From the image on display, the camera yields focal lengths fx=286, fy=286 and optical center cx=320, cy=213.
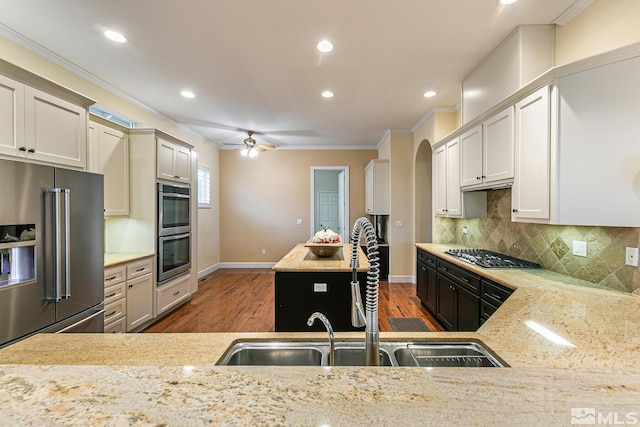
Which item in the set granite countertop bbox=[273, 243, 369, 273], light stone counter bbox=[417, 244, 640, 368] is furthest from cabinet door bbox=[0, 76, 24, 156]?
light stone counter bbox=[417, 244, 640, 368]

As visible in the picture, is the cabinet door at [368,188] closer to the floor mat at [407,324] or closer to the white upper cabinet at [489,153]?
the white upper cabinet at [489,153]

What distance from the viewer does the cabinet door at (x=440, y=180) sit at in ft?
12.3

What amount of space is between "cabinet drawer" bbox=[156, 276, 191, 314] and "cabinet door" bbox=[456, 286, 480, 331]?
3.36m

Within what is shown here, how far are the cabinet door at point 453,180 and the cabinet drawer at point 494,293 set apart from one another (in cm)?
124

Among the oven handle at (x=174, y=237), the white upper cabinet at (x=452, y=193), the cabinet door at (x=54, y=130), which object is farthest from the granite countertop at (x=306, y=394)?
the oven handle at (x=174, y=237)

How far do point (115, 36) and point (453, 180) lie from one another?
12.1 feet

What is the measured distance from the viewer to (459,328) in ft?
9.09

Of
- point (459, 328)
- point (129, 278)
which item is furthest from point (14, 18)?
point (459, 328)

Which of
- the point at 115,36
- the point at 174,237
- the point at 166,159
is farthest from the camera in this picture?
the point at 174,237

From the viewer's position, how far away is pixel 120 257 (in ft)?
10.0

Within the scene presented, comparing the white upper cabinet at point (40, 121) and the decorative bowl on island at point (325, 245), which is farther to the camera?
the decorative bowl on island at point (325, 245)

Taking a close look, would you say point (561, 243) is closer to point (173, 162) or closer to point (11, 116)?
point (11, 116)

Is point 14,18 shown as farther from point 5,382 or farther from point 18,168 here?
point 5,382

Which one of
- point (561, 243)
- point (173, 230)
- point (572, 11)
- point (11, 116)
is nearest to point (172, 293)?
point (173, 230)
